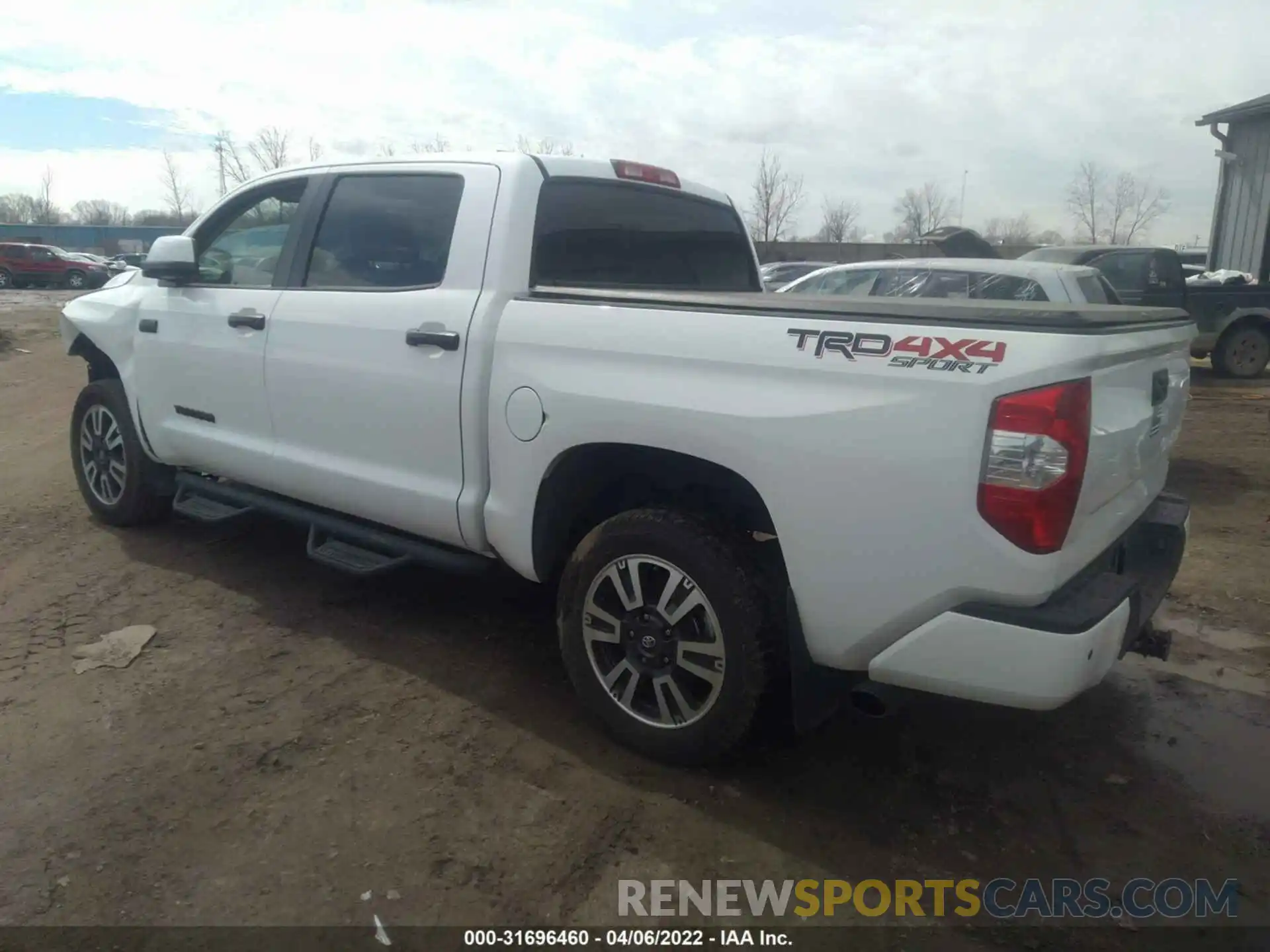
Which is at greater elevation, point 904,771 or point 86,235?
point 86,235

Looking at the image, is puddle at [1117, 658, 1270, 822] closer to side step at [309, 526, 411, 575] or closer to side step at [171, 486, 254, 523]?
side step at [309, 526, 411, 575]

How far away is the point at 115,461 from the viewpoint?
17.2 ft

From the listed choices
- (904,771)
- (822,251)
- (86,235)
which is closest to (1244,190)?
(904,771)

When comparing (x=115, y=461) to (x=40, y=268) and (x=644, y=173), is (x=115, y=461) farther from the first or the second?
(x=40, y=268)

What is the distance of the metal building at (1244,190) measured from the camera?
20.2 metres

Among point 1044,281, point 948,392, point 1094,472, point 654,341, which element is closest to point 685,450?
point 654,341

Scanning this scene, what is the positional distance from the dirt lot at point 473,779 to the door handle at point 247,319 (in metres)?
1.27

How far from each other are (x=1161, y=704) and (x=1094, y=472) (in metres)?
1.71

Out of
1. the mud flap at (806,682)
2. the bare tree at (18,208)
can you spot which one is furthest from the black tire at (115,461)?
the bare tree at (18,208)

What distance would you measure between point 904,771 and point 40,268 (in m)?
38.0

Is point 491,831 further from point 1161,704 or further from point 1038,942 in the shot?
point 1161,704

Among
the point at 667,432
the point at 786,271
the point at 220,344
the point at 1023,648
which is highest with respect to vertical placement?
the point at 786,271

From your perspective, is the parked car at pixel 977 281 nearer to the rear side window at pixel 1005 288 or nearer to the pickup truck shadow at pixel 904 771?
the rear side window at pixel 1005 288

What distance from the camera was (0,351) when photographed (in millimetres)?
14055
